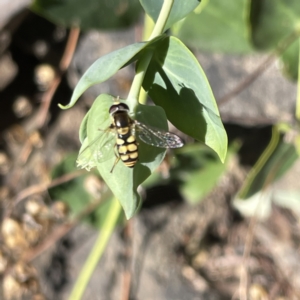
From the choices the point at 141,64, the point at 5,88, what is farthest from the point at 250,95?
the point at 5,88

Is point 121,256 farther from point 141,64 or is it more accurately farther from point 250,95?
point 141,64

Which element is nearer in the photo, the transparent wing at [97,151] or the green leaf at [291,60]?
the transparent wing at [97,151]

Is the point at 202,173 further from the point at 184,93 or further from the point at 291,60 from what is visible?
the point at 184,93

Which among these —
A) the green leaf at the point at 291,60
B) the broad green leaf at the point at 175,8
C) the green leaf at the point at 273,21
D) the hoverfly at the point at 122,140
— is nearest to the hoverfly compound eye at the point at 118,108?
the hoverfly at the point at 122,140

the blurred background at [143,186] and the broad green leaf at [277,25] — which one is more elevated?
the broad green leaf at [277,25]

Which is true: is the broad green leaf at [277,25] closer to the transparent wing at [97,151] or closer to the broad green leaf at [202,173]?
the broad green leaf at [202,173]

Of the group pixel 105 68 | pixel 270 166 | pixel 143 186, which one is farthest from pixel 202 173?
pixel 105 68
